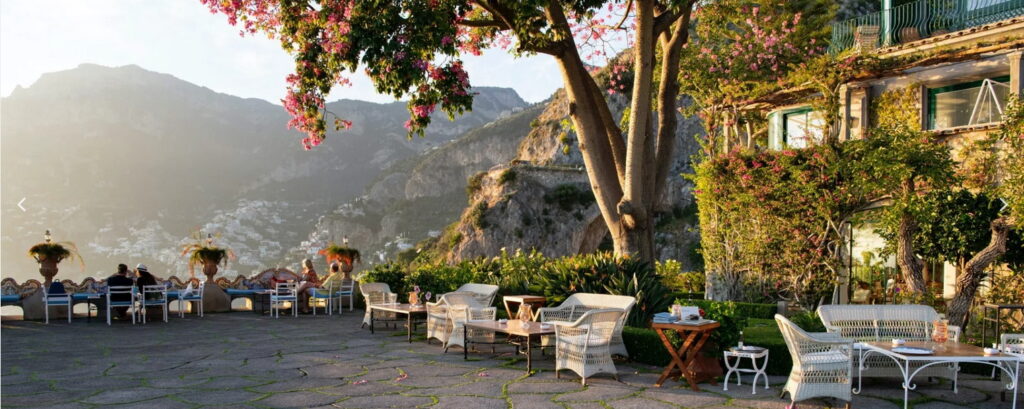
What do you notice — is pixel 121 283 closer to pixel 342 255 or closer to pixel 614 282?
pixel 342 255

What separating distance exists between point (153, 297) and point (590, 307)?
9.47 m

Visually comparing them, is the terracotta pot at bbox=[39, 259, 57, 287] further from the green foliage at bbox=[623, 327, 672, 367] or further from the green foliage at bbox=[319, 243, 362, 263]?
the green foliage at bbox=[623, 327, 672, 367]

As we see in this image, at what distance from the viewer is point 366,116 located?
157125 mm

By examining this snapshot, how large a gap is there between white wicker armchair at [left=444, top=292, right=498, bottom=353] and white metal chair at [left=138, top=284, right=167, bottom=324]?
672 cm

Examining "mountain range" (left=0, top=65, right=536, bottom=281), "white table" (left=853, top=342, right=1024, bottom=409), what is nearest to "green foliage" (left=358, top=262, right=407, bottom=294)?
"white table" (left=853, top=342, right=1024, bottom=409)

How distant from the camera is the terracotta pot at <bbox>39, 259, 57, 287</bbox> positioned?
14352 mm

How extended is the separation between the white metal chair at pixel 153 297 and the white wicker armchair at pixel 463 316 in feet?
22.0

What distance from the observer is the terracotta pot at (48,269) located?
47.1 ft

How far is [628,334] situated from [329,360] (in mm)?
3691

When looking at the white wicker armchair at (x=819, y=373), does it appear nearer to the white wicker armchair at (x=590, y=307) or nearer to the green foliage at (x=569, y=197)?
the white wicker armchair at (x=590, y=307)

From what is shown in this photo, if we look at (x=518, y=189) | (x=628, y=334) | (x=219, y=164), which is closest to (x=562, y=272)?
(x=628, y=334)

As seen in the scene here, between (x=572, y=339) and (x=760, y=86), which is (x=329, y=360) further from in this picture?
(x=760, y=86)

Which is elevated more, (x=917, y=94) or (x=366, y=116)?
(x=366, y=116)

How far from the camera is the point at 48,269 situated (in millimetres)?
14406
